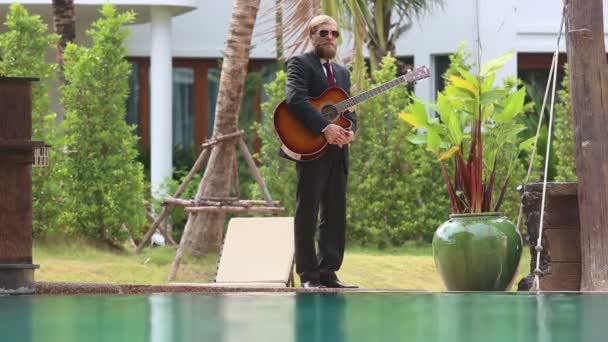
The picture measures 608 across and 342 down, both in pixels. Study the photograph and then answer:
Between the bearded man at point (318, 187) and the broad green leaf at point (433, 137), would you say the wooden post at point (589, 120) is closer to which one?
the broad green leaf at point (433, 137)

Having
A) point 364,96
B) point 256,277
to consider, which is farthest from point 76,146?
point 364,96

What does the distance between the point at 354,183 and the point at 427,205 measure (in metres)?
1.00

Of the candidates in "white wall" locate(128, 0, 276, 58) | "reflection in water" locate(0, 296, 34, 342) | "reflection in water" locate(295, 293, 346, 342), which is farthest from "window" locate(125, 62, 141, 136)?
"reflection in water" locate(0, 296, 34, 342)

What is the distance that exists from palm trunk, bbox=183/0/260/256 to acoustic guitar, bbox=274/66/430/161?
666cm

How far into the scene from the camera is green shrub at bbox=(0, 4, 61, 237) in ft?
63.8

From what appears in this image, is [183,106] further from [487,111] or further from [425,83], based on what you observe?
[487,111]

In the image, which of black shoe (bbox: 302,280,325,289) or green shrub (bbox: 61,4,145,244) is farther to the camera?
green shrub (bbox: 61,4,145,244)

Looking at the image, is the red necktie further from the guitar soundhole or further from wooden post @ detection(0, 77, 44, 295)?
wooden post @ detection(0, 77, 44, 295)

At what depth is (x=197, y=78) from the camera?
3030cm

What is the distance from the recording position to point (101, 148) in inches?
792

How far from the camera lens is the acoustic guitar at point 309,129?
463 inches

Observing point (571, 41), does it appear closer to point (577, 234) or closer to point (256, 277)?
point (577, 234)

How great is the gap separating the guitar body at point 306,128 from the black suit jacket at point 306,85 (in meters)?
0.05

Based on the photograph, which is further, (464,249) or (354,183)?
(354,183)
